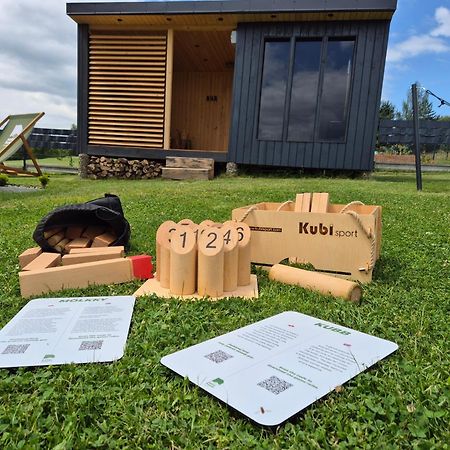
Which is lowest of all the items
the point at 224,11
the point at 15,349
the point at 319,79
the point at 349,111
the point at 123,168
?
the point at 15,349

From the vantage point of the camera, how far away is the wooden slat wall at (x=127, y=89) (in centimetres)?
942

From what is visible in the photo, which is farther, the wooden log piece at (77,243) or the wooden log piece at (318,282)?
the wooden log piece at (77,243)

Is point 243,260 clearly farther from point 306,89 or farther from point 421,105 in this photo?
point 421,105

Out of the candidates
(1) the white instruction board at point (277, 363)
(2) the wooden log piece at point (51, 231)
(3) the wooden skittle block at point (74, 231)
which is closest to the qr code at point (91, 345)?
(1) the white instruction board at point (277, 363)

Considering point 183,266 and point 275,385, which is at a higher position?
point 183,266

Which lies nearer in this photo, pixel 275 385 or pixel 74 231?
pixel 275 385

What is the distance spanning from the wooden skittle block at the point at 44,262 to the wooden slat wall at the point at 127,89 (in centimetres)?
732

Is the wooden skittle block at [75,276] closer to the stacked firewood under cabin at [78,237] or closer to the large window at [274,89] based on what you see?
the stacked firewood under cabin at [78,237]

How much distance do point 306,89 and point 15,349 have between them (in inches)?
324

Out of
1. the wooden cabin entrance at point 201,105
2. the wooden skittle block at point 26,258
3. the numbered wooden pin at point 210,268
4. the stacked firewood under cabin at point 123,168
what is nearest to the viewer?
the numbered wooden pin at point 210,268

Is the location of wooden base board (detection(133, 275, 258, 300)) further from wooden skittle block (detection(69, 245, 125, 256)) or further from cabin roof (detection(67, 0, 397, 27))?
cabin roof (detection(67, 0, 397, 27))

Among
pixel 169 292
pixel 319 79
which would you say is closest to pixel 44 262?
pixel 169 292

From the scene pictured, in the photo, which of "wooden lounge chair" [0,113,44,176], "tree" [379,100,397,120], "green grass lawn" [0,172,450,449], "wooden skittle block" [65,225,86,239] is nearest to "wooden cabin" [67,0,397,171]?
"wooden lounge chair" [0,113,44,176]

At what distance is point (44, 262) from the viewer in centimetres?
243
